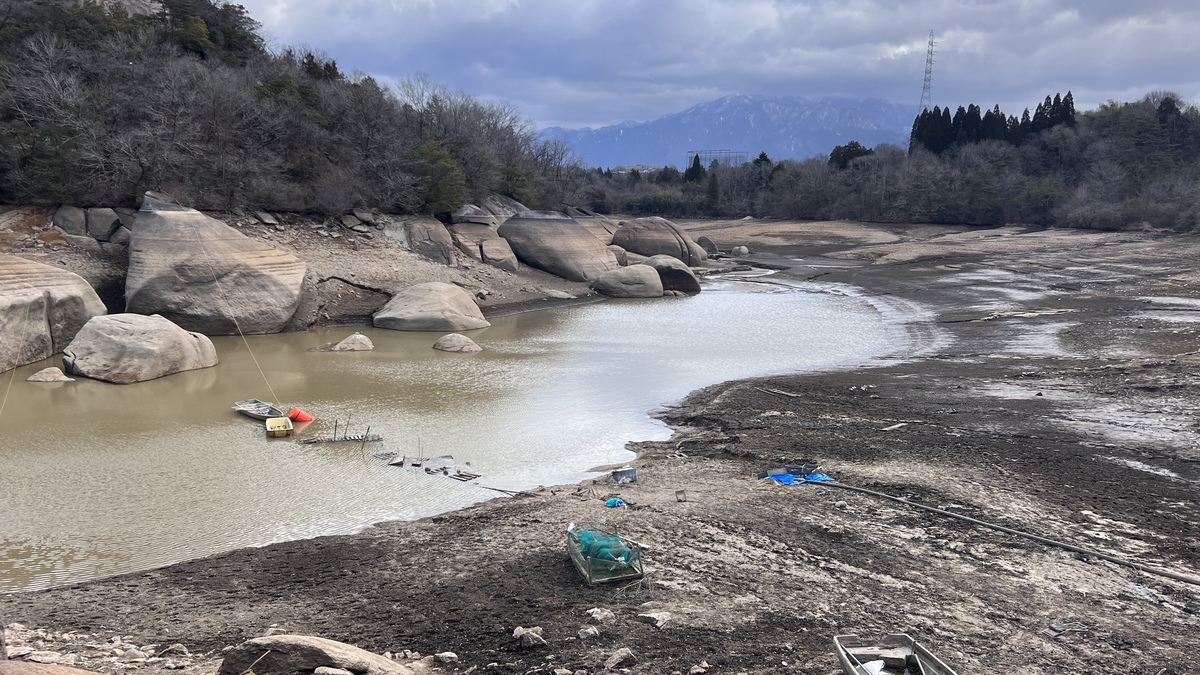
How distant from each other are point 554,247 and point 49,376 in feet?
63.4

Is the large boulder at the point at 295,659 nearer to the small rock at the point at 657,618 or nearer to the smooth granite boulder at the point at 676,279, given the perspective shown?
the small rock at the point at 657,618

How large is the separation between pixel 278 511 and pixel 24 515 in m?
2.60

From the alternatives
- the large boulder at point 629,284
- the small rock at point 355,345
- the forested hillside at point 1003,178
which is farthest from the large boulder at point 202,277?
the forested hillside at point 1003,178

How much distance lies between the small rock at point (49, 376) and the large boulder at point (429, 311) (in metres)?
8.24

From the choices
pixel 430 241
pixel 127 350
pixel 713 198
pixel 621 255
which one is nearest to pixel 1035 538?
pixel 127 350

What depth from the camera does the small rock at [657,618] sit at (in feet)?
19.6

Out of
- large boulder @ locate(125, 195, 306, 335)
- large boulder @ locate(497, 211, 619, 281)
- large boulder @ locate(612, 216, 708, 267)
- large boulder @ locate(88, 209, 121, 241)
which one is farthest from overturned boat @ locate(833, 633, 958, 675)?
large boulder @ locate(612, 216, 708, 267)

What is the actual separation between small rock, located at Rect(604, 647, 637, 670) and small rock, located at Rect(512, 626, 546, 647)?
20.5 inches

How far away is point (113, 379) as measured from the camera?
1545cm

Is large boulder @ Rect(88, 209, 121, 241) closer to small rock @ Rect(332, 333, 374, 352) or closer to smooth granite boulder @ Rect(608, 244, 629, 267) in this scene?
small rock @ Rect(332, 333, 374, 352)

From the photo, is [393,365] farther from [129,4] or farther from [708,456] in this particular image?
[129,4]

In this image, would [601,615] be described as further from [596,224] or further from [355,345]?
[596,224]

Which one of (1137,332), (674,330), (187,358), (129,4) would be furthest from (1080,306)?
(129,4)

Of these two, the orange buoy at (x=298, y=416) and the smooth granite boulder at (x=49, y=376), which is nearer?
the orange buoy at (x=298, y=416)
